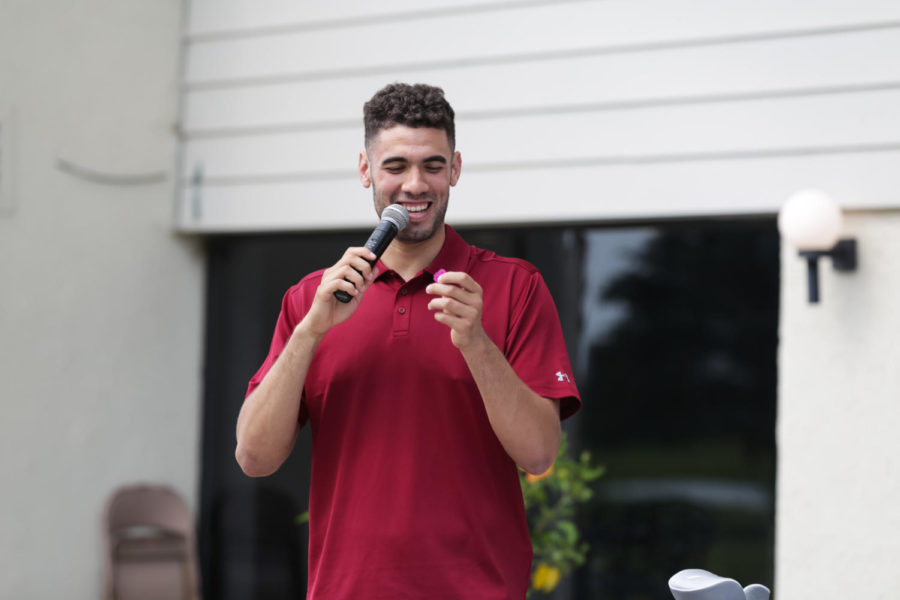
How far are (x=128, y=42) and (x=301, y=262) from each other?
47.6 inches

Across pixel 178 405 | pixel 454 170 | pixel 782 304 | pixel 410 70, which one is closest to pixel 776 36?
pixel 782 304

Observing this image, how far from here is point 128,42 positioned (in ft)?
14.0

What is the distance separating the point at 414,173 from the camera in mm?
1572

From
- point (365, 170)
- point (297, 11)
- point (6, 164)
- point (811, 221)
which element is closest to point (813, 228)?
point (811, 221)

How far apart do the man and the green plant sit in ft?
5.98

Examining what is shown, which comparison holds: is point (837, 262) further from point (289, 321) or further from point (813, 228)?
point (289, 321)

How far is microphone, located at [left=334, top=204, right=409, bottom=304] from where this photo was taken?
1.51 metres

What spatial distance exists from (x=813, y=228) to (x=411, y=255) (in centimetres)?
180

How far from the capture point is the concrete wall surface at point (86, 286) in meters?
3.76

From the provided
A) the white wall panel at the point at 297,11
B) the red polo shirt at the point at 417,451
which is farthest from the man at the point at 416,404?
the white wall panel at the point at 297,11

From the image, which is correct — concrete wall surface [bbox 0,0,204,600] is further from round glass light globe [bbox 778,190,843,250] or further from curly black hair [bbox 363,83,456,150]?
round glass light globe [bbox 778,190,843,250]

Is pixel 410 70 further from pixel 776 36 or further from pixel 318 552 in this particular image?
pixel 318 552

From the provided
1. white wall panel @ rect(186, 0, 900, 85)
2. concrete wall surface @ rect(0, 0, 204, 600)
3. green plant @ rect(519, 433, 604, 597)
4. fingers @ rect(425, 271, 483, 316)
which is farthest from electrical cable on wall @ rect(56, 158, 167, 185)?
fingers @ rect(425, 271, 483, 316)

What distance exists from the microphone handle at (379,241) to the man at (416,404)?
0.06ft
